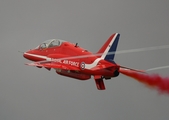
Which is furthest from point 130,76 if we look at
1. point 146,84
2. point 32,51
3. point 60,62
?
point 32,51

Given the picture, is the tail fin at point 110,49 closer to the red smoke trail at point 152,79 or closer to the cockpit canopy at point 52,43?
the red smoke trail at point 152,79

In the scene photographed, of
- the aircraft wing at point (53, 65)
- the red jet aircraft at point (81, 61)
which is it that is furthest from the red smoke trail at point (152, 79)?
the aircraft wing at point (53, 65)

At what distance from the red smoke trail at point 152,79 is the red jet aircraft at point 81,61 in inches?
58.7

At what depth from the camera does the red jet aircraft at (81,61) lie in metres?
37.6

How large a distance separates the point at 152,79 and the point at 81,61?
6.54 m

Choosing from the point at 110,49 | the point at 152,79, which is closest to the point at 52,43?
the point at 110,49

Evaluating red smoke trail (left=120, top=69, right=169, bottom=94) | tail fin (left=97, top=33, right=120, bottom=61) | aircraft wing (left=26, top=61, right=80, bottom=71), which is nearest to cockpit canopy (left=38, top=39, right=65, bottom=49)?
aircraft wing (left=26, top=61, right=80, bottom=71)

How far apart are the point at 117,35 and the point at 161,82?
648 centimetres

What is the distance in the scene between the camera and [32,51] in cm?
4312

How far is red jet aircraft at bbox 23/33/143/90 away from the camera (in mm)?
37594

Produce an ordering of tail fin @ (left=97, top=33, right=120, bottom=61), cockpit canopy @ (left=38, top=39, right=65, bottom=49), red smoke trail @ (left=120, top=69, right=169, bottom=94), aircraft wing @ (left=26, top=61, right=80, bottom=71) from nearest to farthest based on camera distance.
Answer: red smoke trail @ (left=120, top=69, right=169, bottom=94)
aircraft wing @ (left=26, top=61, right=80, bottom=71)
tail fin @ (left=97, top=33, right=120, bottom=61)
cockpit canopy @ (left=38, top=39, right=65, bottom=49)

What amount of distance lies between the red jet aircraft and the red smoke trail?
1.49 m

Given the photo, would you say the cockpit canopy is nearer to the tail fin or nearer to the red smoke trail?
the tail fin

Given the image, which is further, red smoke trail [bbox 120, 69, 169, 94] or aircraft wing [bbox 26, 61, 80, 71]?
aircraft wing [bbox 26, 61, 80, 71]
